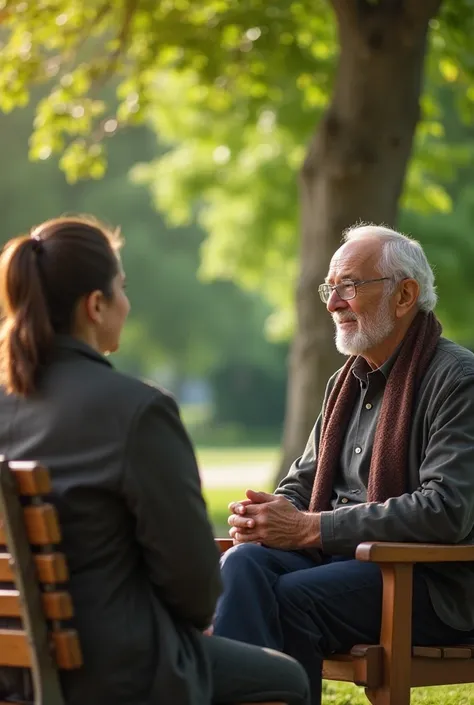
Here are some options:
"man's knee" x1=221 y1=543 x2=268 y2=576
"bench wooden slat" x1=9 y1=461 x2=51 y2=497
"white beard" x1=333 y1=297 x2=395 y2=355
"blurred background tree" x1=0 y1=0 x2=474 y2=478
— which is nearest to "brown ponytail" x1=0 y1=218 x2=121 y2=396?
"bench wooden slat" x1=9 y1=461 x2=51 y2=497

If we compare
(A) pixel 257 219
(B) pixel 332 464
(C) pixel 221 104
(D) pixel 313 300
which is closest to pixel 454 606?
(B) pixel 332 464

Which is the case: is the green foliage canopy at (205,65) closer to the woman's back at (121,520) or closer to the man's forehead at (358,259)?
the man's forehead at (358,259)

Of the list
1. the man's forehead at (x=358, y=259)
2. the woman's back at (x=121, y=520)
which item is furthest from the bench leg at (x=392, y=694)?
the man's forehead at (x=358, y=259)

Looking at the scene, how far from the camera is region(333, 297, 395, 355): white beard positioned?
16.1 ft

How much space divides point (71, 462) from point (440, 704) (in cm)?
309

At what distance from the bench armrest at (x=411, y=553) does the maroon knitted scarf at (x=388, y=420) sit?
33 centimetres

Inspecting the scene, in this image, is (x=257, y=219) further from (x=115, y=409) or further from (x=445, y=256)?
(x=115, y=409)

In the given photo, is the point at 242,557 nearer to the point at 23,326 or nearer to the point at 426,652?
the point at 426,652

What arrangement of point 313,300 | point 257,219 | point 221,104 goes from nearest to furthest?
1. point 313,300
2. point 221,104
3. point 257,219

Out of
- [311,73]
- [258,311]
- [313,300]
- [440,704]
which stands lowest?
[440,704]

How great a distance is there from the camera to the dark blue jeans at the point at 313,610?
4375mm

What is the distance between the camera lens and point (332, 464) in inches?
196

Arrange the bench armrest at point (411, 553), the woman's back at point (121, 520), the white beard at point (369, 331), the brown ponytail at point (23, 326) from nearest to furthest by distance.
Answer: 1. the woman's back at point (121, 520)
2. the brown ponytail at point (23, 326)
3. the bench armrest at point (411, 553)
4. the white beard at point (369, 331)

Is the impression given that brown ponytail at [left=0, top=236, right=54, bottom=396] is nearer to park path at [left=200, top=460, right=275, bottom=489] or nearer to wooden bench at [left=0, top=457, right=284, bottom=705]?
wooden bench at [left=0, top=457, right=284, bottom=705]
